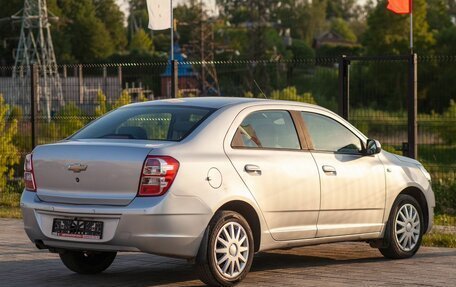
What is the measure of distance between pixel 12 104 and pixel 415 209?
12.4 metres

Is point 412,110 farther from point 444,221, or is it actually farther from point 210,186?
point 210,186

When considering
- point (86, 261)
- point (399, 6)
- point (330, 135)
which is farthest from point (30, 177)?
point (399, 6)

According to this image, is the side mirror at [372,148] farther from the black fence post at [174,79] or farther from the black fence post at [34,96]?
the black fence post at [34,96]

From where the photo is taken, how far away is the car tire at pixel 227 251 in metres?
9.10

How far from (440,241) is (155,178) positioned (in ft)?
15.7

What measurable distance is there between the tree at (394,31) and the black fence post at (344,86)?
233ft

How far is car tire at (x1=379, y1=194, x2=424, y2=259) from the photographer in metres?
11.1

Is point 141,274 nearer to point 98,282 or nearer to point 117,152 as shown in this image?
point 98,282

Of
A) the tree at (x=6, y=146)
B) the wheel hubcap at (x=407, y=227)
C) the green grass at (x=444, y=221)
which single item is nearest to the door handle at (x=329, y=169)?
the wheel hubcap at (x=407, y=227)

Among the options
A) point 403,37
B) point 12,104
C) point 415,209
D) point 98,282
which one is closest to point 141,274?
point 98,282

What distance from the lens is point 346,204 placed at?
10.6 meters

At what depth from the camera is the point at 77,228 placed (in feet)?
29.9

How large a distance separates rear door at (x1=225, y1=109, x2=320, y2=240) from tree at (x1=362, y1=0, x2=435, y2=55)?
77.3m

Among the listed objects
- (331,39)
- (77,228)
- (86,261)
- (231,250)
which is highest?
(331,39)
